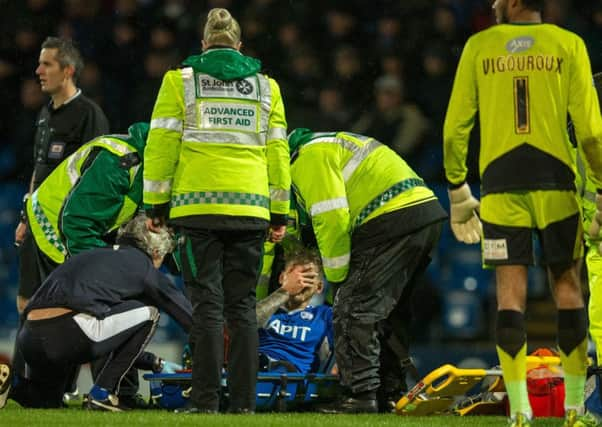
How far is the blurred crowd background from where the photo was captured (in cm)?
929

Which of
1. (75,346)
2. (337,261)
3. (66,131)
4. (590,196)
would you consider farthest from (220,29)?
(66,131)

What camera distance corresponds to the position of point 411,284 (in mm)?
6801

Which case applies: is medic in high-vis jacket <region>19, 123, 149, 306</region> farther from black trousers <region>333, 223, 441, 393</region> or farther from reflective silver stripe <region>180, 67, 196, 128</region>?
black trousers <region>333, 223, 441, 393</region>

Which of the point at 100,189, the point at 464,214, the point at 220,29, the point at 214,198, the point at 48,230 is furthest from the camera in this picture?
the point at 48,230

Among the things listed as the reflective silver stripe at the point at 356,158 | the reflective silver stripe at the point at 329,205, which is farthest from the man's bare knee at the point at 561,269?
the reflective silver stripe at the point at 356,158

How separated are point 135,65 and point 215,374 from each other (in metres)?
6.73

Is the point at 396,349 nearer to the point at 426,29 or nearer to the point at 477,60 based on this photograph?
the point at 477,60

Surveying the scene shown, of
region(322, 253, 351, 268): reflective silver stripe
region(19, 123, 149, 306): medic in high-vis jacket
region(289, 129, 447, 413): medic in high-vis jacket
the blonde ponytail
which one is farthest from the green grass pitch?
the blonde ponytail

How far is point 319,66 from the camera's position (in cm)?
1135

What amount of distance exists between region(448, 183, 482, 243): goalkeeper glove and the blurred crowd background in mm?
3908

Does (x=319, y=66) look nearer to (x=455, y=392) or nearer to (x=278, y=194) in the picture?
(x=278, y=194)

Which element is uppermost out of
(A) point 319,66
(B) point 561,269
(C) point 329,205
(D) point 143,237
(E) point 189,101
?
(A) point 319,66

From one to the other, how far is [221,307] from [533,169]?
1.70m

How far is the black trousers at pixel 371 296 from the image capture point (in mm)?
6363
